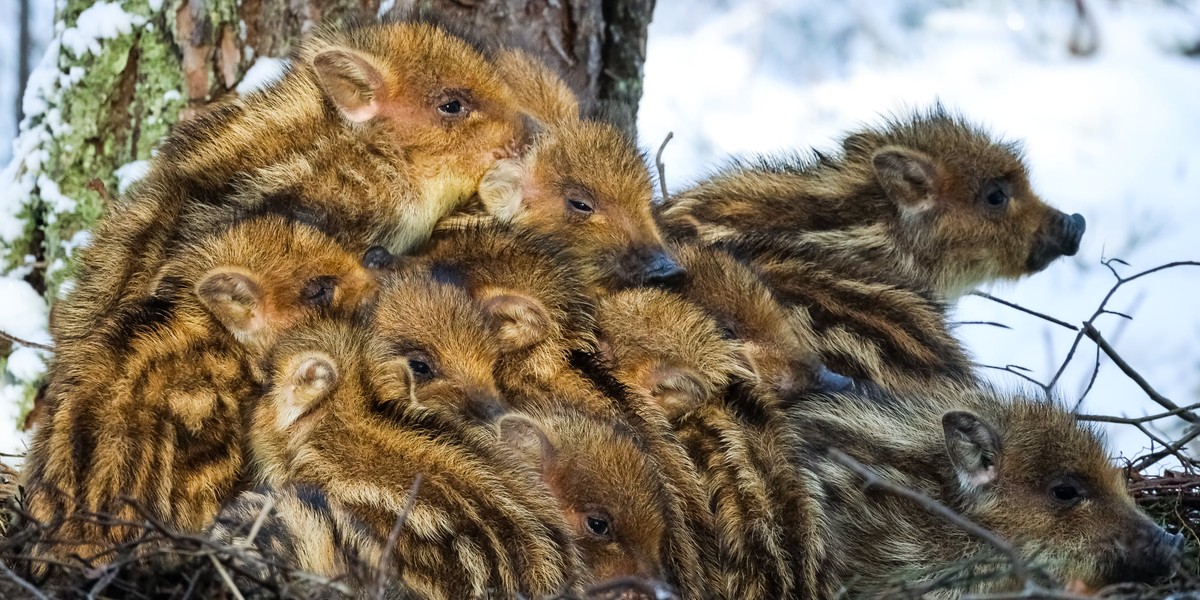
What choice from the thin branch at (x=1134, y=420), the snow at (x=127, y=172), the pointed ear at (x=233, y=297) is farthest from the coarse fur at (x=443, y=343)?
the thin branch at (x=1134, y=420)

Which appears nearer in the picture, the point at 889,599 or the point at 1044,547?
the point at 889,599

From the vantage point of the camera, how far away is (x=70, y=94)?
5.66 metres

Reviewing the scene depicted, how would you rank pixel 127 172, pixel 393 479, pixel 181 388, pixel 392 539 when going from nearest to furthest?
pixel 392 539, pixel 393 479, pixel 181 388, pixel 127 172

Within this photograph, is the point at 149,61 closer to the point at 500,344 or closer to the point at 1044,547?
the point at 500,344

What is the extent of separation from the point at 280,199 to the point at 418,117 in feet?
2.20

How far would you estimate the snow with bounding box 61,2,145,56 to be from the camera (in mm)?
5621

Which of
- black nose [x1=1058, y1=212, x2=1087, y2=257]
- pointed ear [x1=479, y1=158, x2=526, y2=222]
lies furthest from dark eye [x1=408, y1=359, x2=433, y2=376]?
black nose [x1=1058, y1=212, x2=1087, y2=257]

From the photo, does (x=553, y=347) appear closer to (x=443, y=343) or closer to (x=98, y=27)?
(x=443, y=343)

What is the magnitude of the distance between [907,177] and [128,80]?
11.0 feet

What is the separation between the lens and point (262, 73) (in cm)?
547

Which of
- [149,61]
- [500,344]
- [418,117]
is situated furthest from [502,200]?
[149,61]

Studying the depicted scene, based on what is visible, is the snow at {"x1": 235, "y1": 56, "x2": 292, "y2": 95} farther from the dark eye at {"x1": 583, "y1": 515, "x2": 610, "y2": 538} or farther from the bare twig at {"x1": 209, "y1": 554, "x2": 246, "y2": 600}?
the bare twig at {"x1": 209, "y1": 554, "x2": 246, "y2": 600}

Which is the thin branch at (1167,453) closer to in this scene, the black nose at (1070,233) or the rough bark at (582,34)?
the black nose at (1070,233)

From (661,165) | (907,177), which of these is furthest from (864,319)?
(661,165)
